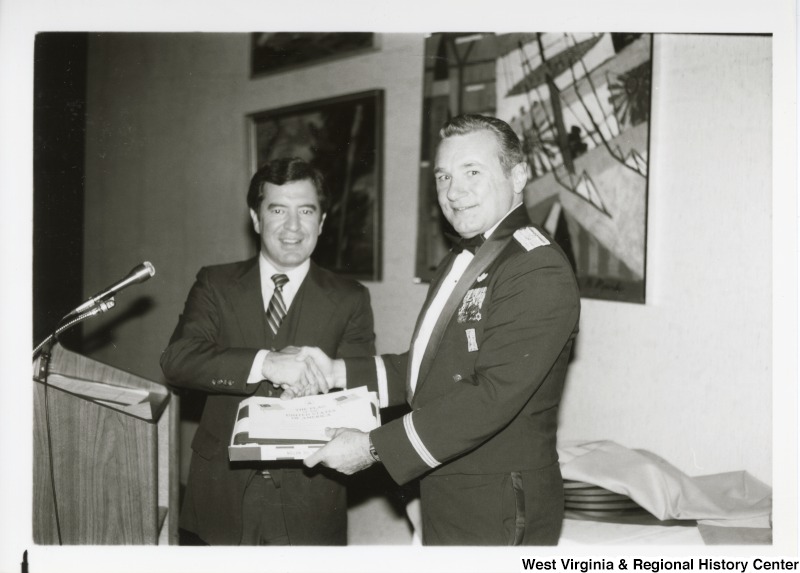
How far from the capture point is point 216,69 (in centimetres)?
454

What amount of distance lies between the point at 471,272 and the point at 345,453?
0.61 meters

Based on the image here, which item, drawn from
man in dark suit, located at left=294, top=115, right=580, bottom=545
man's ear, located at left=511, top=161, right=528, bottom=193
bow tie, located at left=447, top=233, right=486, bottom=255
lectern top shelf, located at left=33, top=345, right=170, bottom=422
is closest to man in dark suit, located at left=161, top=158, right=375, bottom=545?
lectern top shelf, located at left=33, top=345, right=170, bottom=422

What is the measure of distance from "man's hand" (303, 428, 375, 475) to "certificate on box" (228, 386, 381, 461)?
0.08ft

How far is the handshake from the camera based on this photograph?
7.22 feet

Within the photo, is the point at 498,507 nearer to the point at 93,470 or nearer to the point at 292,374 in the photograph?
the point at 292,374

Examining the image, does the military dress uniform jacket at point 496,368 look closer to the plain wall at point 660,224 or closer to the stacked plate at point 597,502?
the stacked plate at point 597,502

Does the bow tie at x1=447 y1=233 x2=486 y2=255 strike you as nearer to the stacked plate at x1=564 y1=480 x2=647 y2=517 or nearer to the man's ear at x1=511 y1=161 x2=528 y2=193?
the man's ear at x1=511 y1=161 x2=528 y2=193

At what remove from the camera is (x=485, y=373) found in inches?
70.3

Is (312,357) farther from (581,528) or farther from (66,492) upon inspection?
(581,528)

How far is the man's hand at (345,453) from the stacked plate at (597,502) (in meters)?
0.78

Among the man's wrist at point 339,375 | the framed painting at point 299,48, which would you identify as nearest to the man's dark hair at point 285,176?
the man's wrist at point 339,375

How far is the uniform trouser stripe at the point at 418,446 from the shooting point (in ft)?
5.87

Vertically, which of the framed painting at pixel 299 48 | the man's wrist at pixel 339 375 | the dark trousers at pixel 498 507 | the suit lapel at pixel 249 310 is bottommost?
the dark trousers at pixel 498 507
